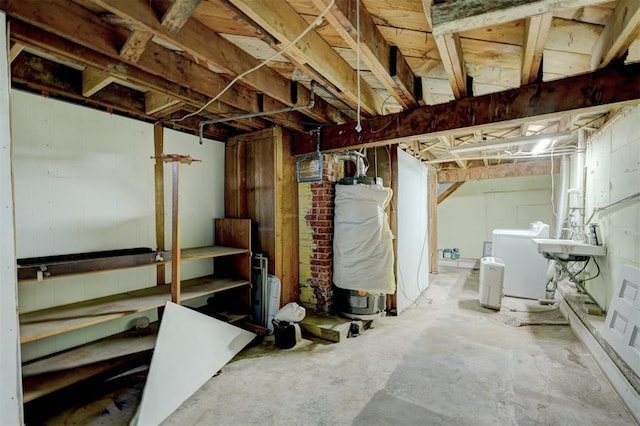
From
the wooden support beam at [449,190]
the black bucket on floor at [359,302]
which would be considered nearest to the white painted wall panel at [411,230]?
the black bucket on floor at [359,302]

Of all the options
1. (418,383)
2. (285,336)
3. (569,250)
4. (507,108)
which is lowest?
(418,383)

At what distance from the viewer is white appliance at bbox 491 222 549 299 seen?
174 inches

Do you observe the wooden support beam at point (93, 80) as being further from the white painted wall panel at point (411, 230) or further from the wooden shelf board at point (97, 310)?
the white painted wall panel at point (411, 230)

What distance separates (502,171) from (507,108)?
13.8ft

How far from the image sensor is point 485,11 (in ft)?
3.81

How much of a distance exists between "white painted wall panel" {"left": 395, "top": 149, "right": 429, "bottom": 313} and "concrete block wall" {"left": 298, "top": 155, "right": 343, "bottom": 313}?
3.16ft

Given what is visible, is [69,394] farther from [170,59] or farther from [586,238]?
[586,238]

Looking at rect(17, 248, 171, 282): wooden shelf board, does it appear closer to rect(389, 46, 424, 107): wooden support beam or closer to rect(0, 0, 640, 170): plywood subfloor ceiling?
rect(0, 0, 640, 170): plywood subfloor ceiling

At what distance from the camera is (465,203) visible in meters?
7.11

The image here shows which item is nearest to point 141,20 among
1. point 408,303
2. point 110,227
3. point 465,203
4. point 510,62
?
point 110,227

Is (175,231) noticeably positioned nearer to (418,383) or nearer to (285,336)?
(285,336)

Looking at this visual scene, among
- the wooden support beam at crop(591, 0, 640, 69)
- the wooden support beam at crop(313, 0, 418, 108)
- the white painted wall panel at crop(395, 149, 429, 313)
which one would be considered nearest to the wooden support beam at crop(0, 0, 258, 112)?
A: the wooden support beam at crop(313, 0, 418, 108)

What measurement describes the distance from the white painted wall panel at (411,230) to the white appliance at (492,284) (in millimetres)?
890

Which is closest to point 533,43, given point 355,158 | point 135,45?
point 355,158
